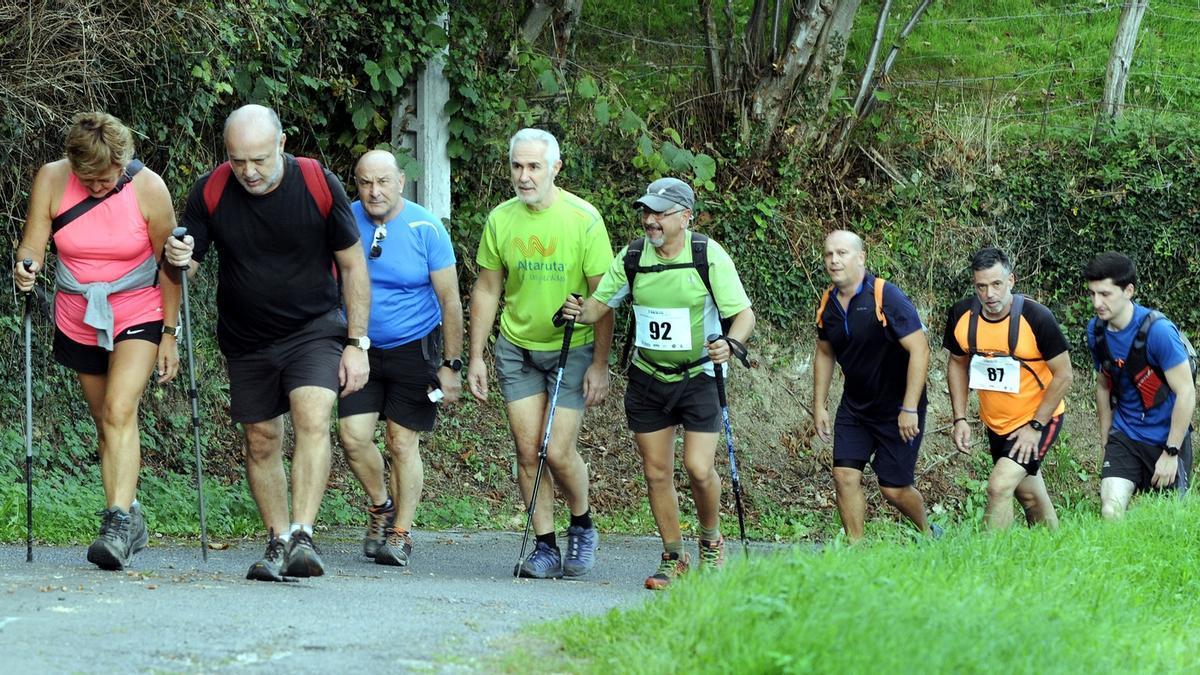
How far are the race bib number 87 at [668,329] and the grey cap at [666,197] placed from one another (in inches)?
21.8

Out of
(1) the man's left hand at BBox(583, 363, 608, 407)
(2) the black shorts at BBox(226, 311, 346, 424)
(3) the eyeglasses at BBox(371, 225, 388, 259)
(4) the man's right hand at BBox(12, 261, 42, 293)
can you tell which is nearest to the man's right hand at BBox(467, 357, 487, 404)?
(1) the man's left hand at BBox(583, 363, 608, 407)

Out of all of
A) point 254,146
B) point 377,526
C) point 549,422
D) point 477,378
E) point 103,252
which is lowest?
point 377,526

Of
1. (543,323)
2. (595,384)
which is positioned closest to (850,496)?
(595,384)

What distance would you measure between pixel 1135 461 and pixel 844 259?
234 centimetres

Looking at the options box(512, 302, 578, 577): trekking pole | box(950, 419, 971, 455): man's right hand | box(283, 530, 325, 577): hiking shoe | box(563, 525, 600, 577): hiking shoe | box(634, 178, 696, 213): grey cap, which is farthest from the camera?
box(950, 419, 971, 455): man's right hand

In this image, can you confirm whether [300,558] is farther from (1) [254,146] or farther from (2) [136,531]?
(1) [254,146]

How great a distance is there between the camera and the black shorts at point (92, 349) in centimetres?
726

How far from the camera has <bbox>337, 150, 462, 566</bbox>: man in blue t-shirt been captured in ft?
26.9

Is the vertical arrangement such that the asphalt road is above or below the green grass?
below

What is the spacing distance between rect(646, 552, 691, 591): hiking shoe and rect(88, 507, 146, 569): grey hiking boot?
266 cm

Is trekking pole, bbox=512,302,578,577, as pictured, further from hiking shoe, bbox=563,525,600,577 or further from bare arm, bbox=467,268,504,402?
bare arm, bbox=467,268,504,402

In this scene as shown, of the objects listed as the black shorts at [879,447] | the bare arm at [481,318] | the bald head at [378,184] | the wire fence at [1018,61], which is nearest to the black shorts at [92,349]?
the bald head at [378,184]

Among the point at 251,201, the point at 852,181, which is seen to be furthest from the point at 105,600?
the point at 852,181

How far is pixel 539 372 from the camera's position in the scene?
27.2 feet
